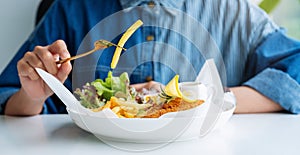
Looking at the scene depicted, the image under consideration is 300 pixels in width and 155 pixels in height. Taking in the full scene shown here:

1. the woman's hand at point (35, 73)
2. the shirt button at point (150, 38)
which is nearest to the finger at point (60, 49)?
the woman's hand at point (35, 73)

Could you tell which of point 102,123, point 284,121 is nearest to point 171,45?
point 284,121

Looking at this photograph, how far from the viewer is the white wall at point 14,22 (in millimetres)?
1197

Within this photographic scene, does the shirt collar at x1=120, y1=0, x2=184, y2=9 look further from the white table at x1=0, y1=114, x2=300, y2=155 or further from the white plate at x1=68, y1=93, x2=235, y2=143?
the white plate at x1=68, y1=93, x2=235, y2=143

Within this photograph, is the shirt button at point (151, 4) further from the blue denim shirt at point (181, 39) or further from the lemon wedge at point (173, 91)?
the lemon wedge at point (173, 91)

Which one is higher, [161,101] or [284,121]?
[161,101]

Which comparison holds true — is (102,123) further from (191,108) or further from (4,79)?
(4,79)

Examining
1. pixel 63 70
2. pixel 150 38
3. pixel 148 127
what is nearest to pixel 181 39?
pixel 150 38

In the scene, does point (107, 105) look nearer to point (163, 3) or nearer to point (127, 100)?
point (127, 100)

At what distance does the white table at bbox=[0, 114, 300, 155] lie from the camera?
610mm

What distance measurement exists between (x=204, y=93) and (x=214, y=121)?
0.06m

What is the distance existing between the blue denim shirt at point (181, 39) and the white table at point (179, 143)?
140mm

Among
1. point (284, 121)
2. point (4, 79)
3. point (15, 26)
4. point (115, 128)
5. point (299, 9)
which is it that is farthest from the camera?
point (299, 9)

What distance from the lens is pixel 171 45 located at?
1019 mm

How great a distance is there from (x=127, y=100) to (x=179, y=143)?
3.7 inches
